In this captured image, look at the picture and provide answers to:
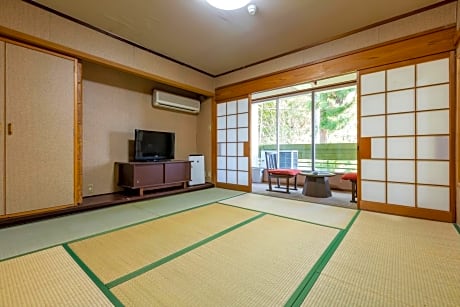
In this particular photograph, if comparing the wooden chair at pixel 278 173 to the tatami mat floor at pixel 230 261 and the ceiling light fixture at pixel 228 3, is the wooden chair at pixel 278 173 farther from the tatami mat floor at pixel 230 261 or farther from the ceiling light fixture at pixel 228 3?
the ceiling light fixture at pixel 228 3

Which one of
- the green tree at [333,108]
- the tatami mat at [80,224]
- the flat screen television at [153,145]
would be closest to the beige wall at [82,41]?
the flat screen television at [153,145]

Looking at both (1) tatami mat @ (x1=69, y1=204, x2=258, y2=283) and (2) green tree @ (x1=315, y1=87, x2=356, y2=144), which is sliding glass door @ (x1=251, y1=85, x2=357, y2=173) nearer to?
(2) green tree @ (x1=315, y1=87, x2=356, y2=144)

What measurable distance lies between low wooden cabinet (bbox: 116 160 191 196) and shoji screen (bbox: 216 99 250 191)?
37.0 inches

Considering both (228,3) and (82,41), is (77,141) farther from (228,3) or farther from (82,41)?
(228,3)

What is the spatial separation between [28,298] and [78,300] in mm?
293

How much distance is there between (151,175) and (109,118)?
4.14 ft

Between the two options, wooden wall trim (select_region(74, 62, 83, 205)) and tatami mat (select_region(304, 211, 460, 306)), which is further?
wooden wall trim (select_region(74, 62, 83, 205))

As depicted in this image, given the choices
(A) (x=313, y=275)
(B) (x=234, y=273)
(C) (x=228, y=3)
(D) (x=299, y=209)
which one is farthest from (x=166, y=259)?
(C) (x=228, y=3)

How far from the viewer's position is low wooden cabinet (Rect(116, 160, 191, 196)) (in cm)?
373

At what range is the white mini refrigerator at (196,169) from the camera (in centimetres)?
483

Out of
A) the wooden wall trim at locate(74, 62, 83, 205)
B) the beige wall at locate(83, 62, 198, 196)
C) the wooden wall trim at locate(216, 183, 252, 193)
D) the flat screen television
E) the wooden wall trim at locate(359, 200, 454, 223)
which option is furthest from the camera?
the wooden wall trim at locate(216, 183, 252, 193)

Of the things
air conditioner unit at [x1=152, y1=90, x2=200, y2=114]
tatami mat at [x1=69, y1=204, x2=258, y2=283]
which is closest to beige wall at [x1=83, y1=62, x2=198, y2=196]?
air conditioner unit at [x1=152, y1=90, x2=200, y2=114]

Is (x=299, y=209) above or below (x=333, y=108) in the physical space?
below

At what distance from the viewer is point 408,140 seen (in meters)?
2.83
